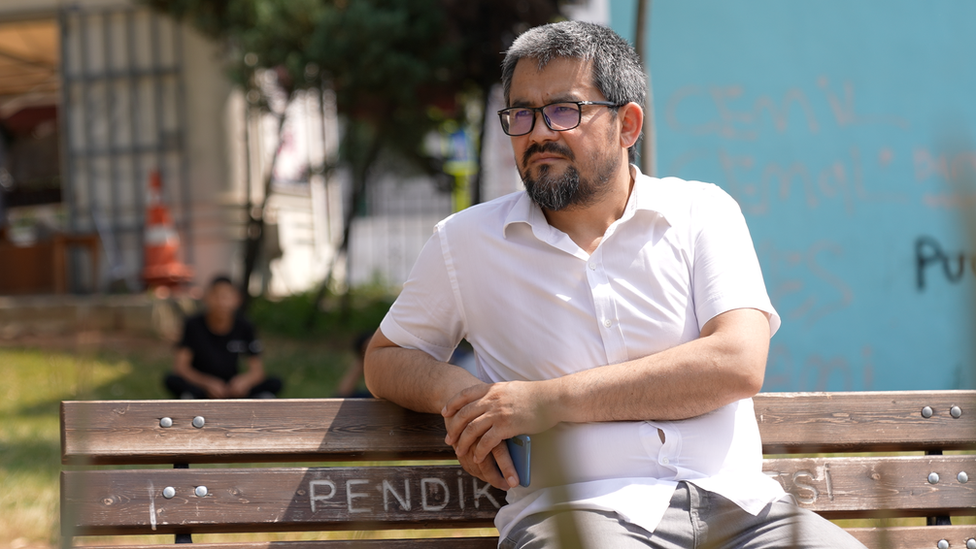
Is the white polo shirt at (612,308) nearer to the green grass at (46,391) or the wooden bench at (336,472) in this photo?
the wooden bench at (336,472)

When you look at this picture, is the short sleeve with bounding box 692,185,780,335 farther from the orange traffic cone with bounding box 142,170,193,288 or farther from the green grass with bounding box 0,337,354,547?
the orange traffic cone with bounding box 142,170,193,288

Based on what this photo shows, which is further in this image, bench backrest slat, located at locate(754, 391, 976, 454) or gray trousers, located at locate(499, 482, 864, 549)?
bench backrest slat, located at locate(754, 391, 976, 454)

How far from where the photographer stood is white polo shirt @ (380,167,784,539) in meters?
1.83

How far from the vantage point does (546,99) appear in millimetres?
1986

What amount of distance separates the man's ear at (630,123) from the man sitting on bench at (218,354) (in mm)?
4245

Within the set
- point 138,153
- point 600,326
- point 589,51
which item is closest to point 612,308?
point 600,326


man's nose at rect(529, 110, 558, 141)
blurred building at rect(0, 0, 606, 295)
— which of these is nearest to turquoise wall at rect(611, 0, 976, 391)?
man's nose at rect(529, 110, 558, 141)

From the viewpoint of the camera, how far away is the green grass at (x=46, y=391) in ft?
12.0

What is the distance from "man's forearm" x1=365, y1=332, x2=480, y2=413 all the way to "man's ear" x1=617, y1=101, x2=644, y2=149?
2.12 feet

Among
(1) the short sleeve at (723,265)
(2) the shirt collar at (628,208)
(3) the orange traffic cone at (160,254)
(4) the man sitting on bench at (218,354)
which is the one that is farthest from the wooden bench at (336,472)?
(3) the orange traffic cone at (160,254)

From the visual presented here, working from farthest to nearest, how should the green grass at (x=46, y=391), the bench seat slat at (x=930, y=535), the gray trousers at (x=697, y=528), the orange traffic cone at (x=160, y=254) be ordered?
the orange traffic cone at (x=160, y=254)
the green grass at (x=46, y=391)
the bench seat slat at (x=930, y=535)
the gray trousers at (x=697, y=528)

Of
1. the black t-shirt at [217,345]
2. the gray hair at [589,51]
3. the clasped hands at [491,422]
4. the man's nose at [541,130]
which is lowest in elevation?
the black t-shirt at [217,345]

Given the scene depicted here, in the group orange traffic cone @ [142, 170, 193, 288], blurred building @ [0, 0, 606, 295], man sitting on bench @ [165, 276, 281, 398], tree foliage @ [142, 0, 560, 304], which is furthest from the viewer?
blurred building @ [0, 0, 606, 295]

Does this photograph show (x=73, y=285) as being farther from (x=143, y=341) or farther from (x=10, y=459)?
(x=10, y=459)
